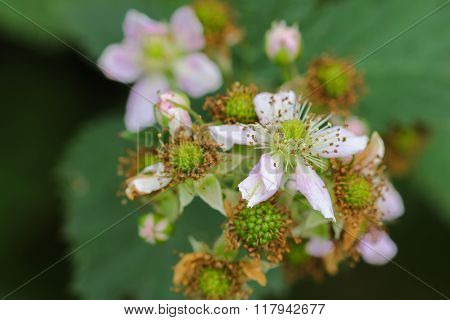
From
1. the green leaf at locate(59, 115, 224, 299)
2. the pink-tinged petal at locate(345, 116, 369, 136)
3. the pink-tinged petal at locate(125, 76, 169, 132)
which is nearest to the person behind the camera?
the pink-tinged petal at locate(345, 116, 369, 136)

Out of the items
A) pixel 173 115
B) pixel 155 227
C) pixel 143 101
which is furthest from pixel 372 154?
pixel 143 101

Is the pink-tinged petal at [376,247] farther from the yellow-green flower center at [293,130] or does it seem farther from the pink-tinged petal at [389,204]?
the yellow-green flower center at [293,130]

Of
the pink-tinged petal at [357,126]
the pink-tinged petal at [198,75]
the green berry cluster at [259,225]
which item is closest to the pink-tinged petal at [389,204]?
the pink-tinged petal at [357,126]

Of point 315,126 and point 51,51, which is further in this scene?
point 51,51

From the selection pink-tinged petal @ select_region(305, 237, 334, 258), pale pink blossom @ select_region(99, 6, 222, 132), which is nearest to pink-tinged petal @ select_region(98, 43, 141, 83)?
pale pink blossom @ select_region(99, 6, 222, 132)

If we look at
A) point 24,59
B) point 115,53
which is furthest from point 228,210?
point 24,59

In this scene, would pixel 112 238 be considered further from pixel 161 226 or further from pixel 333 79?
pixel 333 79

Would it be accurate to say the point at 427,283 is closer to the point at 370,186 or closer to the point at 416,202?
the point at 416,202

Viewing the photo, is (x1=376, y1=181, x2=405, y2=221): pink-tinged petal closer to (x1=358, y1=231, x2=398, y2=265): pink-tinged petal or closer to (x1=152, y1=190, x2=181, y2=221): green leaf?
(x1=358, y1=231, x2=398, y2=265): pink-tinged petal
